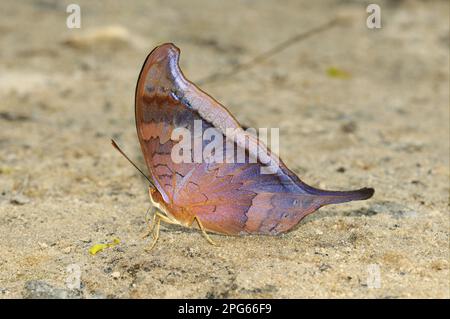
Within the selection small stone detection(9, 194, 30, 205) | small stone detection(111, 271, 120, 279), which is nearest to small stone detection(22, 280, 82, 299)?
small stone detection(111, 271, 120, 279)

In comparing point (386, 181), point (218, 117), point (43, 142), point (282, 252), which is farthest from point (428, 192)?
point (43, 142)

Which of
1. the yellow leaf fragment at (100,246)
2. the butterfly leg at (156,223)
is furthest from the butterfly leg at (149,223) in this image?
the yellow leaf fragment at (100,246)

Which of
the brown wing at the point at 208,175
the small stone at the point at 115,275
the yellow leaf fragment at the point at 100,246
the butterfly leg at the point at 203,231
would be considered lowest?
the small stone at the point at 115,275

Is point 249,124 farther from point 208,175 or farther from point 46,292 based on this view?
point 46,292

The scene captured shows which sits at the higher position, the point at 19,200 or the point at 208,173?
the point at 208,173

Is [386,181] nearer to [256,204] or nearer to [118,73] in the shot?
[256,204]

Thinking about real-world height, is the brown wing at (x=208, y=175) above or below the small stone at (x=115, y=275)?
above

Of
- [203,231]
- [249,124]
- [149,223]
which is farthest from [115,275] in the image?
[249,124]

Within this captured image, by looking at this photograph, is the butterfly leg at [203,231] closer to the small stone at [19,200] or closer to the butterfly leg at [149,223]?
the butterfly leg at [149,223]
